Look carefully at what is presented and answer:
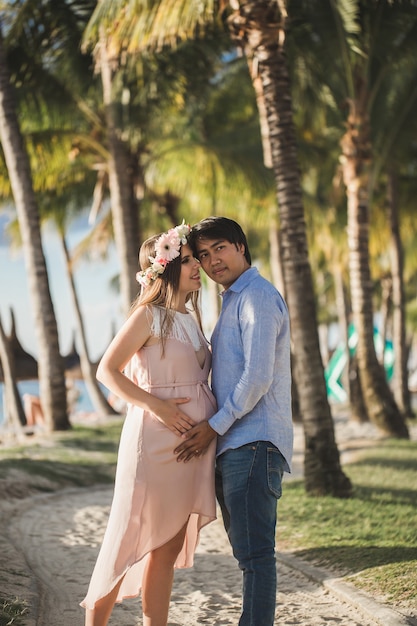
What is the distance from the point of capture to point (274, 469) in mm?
4156

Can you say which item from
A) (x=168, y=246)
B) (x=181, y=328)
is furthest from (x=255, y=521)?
(x=168, y=246)

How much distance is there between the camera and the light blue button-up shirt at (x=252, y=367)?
409 centimetres

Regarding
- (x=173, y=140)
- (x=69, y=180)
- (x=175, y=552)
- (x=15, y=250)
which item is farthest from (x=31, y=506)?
(x=15, y=250)

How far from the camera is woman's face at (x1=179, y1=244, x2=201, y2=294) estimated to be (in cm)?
439

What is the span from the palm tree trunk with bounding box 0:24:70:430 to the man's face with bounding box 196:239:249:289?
36.6 feet

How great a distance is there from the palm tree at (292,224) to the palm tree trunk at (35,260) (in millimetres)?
5726

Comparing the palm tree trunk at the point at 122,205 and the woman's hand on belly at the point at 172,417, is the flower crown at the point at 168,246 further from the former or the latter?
the palm tree trunk at the point at 122,205

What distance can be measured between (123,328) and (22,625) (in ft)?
6.40

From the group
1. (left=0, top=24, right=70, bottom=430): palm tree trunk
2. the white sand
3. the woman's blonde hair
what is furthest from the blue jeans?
(left=0, top=24, right=70, bottom=430): palm tree trunk

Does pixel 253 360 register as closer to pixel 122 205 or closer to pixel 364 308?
pixel 364 308

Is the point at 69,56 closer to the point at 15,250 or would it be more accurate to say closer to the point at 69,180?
the point at 69,180

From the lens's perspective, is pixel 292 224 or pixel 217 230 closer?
pixel 217 230

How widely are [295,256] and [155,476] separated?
5391 millimetres

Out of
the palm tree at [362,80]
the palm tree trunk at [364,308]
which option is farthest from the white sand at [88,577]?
the palm tree at [362,80]
